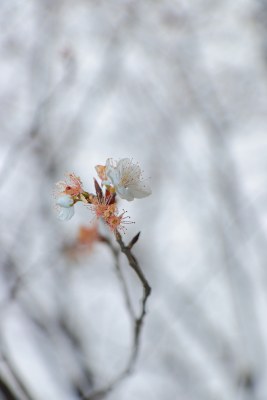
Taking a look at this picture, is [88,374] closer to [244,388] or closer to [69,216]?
[244,388]

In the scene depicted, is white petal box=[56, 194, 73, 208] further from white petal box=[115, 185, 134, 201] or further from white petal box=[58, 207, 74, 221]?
white petal box=[115, 185, 134, 201]

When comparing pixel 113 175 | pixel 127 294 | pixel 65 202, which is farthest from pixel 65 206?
pixel 127 294

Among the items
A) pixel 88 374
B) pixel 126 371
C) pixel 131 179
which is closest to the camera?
pixel 131 179

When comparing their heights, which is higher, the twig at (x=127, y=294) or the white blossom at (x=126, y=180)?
the white blossom at (x=126, y=180)

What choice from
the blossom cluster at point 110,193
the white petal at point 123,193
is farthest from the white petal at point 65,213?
the white petal at point 123,193

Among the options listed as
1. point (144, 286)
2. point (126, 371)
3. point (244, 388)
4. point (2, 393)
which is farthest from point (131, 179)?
point (244, 388)

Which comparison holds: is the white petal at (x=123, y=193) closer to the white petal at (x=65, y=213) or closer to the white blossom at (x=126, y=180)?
the white blossom at (x=126, y=180)

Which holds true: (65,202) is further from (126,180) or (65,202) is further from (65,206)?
(126,180)

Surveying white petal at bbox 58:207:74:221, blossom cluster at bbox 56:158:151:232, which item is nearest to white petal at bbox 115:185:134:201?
blossom cluster at bbox 56:158:151:232
